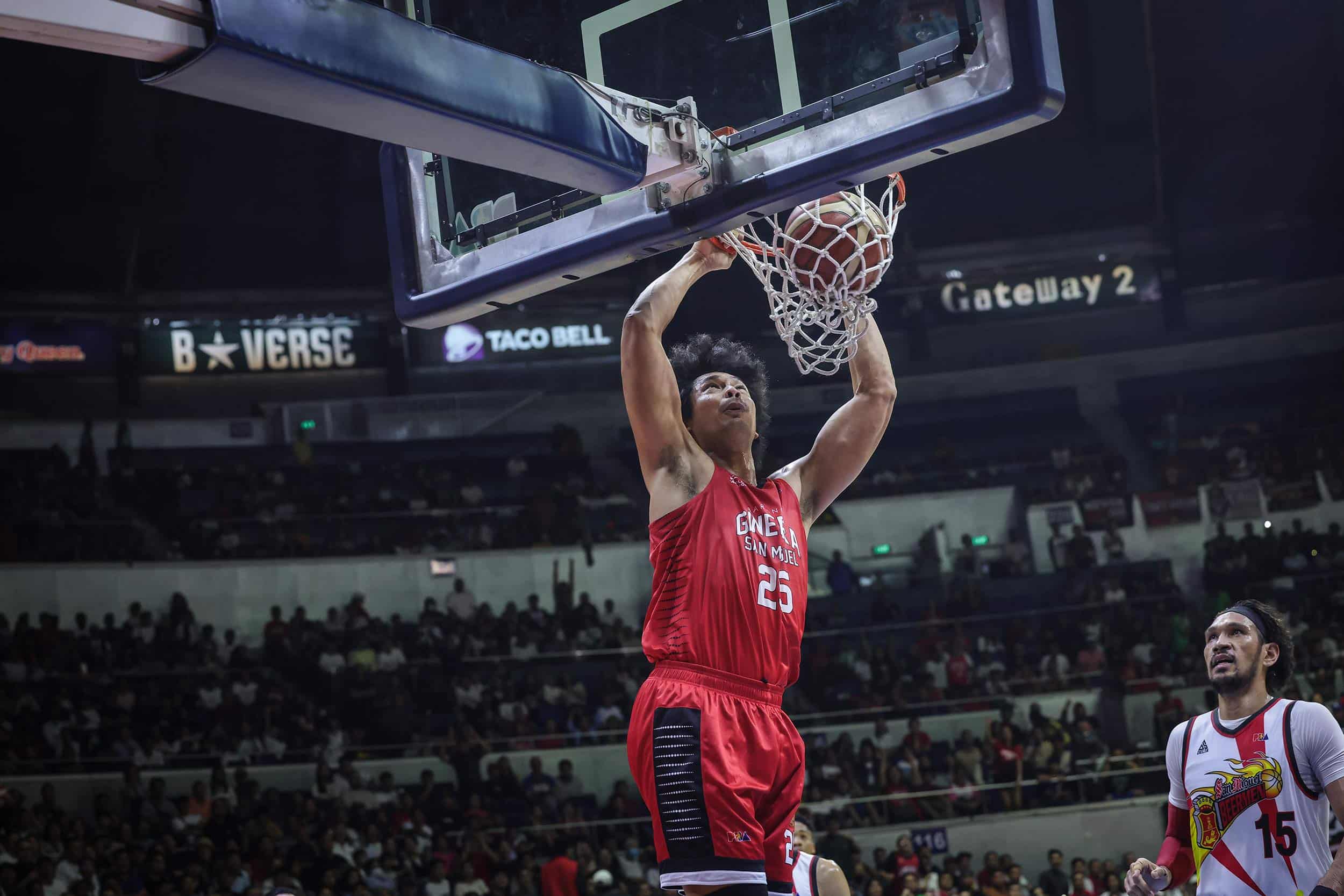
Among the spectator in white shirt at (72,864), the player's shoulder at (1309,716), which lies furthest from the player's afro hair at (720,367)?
the spectator in white shirt at (72,864)

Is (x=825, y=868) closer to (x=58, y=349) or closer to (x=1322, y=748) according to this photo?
(x=1322, y=748)

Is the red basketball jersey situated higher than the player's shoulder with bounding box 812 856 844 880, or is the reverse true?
the red basketball jersey

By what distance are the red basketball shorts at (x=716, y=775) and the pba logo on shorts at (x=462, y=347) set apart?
19709mm

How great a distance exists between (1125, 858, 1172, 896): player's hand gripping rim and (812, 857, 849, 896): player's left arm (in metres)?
1.12

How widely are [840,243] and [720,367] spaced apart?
1.74 feet

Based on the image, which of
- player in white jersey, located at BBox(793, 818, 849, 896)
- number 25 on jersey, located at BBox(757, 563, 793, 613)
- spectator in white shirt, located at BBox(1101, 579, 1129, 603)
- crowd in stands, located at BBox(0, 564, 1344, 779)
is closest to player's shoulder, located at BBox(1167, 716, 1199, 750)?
player in white jersey, located at BBox(793, 818, 849, 896)

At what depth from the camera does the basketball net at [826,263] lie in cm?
393

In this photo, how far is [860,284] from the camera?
12.9ft

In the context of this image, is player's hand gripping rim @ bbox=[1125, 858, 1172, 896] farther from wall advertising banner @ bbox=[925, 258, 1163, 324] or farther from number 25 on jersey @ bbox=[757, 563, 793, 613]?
wall advertising banner @ bbox=[925, 258, 1163, 324]

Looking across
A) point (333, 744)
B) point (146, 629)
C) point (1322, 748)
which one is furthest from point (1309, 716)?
point (146, 629)

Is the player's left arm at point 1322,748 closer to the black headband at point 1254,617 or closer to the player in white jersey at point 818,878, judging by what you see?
the black headband at point 1254,617

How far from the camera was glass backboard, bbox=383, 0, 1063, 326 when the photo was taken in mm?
3191

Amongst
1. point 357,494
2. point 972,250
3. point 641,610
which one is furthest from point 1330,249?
point 357,494

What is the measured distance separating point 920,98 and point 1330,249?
2202 centimetres
